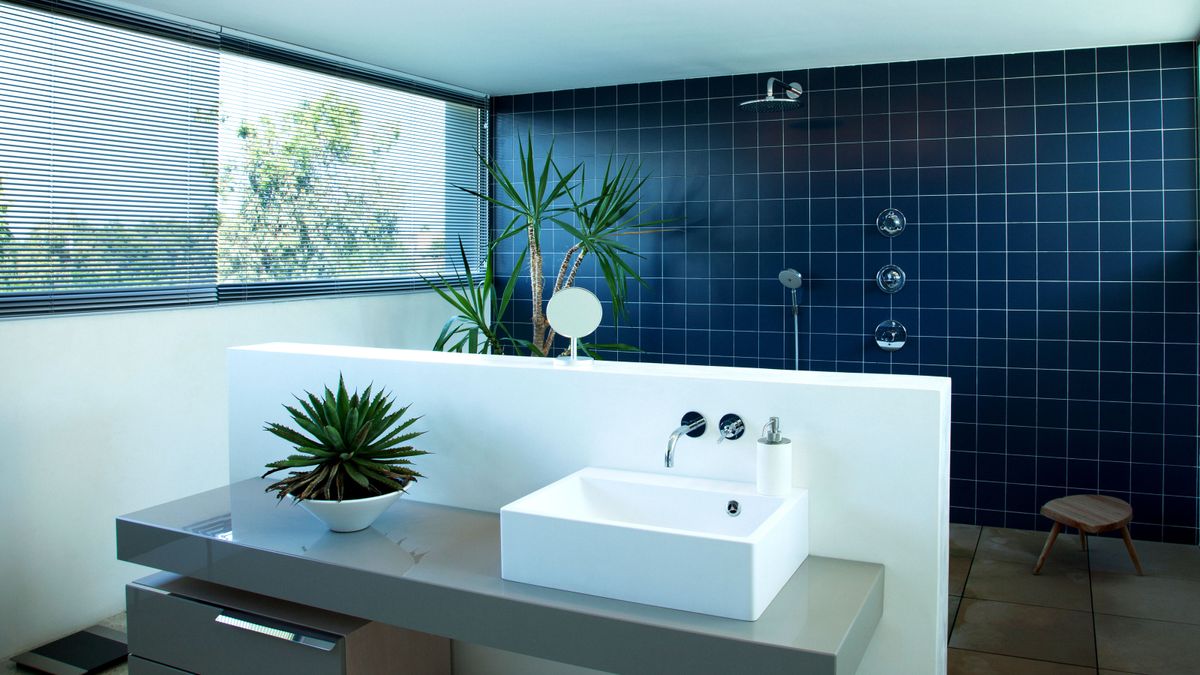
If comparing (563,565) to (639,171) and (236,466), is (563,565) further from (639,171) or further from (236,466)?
(639,171)

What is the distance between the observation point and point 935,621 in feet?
7.21

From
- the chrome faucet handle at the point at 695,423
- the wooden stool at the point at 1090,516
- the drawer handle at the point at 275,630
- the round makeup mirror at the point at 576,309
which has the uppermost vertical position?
the round makeup mirror at the point at 576,309

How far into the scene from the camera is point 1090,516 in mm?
4125

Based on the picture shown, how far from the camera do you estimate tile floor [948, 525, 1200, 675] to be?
332cm

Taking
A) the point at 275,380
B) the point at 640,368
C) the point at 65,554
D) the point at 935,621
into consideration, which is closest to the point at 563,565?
the point at 640,368

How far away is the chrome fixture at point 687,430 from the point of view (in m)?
2.34

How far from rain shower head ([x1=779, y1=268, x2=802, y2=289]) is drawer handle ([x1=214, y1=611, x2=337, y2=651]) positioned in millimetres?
3400

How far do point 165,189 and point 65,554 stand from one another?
1506mm

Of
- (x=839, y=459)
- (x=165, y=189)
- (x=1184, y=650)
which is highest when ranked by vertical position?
(x=165, y=189)

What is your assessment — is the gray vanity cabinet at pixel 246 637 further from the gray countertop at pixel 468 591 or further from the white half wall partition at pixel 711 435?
the white half wall partition at pixel 711 435

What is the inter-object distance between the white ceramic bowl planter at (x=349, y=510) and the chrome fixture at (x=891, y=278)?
10.6ft

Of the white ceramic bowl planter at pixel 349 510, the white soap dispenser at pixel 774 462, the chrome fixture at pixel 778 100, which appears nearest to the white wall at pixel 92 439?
the white ceramic bowl planter at pixel 349 510

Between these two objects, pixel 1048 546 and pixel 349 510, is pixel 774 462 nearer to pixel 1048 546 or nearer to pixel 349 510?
pixel 349 510

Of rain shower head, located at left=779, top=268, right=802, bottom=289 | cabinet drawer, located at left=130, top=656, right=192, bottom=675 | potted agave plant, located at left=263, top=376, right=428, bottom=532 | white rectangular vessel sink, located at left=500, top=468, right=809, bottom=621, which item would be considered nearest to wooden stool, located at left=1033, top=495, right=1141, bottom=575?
rain shower head, located at left=779, top=268, right=802, bottom=289
